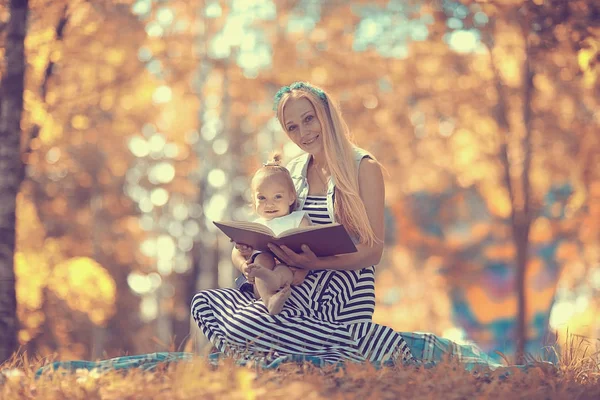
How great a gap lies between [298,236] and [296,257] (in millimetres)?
240

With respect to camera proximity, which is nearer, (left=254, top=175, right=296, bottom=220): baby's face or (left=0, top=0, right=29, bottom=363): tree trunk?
(left=254, top=175, right=296, bottom=220): baby's face

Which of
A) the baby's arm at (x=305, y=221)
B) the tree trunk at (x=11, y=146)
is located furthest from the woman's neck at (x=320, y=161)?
the tree trunk at (x=11, y=146)

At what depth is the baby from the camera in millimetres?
4219

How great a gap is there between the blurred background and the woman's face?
5.64 ft

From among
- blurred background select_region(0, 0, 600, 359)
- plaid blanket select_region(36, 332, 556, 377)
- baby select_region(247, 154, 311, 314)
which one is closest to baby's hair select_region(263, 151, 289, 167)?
baby select_region(247, 154, 311, 314)

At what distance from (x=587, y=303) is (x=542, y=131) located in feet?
23.7

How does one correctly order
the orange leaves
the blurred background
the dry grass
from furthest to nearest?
1. the orange leaves
2. the blurred background
3. the dry grass

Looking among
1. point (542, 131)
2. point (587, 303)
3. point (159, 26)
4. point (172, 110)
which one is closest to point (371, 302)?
point (542, 131)

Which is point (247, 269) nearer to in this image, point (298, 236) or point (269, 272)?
point (269, 272)

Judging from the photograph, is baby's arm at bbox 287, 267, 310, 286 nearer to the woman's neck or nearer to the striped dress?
the striped dress

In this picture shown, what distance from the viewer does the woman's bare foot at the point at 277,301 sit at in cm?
421

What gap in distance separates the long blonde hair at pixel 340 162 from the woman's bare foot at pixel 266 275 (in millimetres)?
573

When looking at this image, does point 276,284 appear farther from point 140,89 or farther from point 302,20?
point 302,20

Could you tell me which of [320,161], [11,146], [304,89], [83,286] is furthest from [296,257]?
[83,286]
